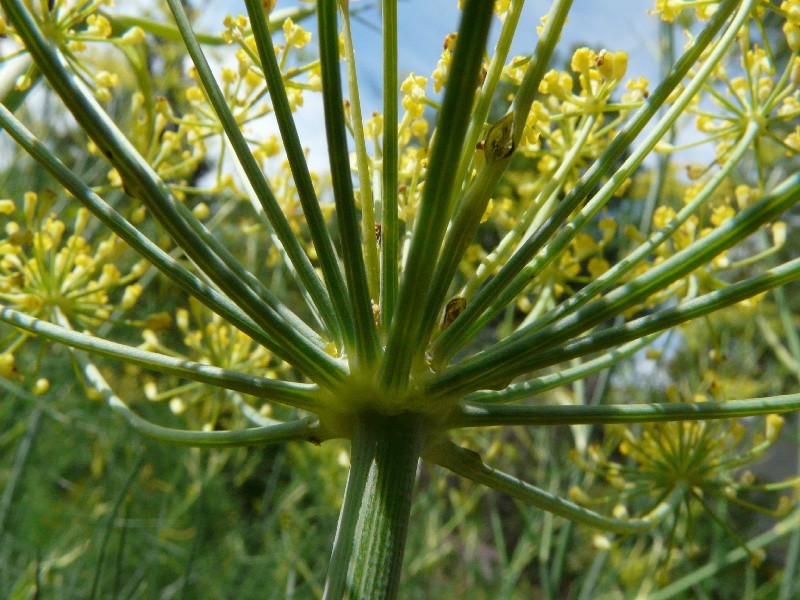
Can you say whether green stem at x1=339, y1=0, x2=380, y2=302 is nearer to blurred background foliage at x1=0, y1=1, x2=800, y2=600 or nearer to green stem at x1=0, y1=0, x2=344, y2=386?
green stem at x1=0, y1=0, x2=344, y2=386

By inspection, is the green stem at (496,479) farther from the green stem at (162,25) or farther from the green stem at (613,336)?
the green stem at (162,25)

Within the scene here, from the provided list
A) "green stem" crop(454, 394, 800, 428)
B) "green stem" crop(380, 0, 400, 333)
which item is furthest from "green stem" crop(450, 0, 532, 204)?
"green stem" crop(454, 394, 800, 428)

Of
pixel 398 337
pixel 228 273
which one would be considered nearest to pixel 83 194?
pixel 228 273

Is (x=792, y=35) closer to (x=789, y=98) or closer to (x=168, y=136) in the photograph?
(x=789, y=98)

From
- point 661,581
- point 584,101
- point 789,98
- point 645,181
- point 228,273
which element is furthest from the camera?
point 645,181

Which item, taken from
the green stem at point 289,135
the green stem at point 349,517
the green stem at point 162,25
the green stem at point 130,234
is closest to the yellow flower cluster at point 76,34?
the green stem at point 162,25
